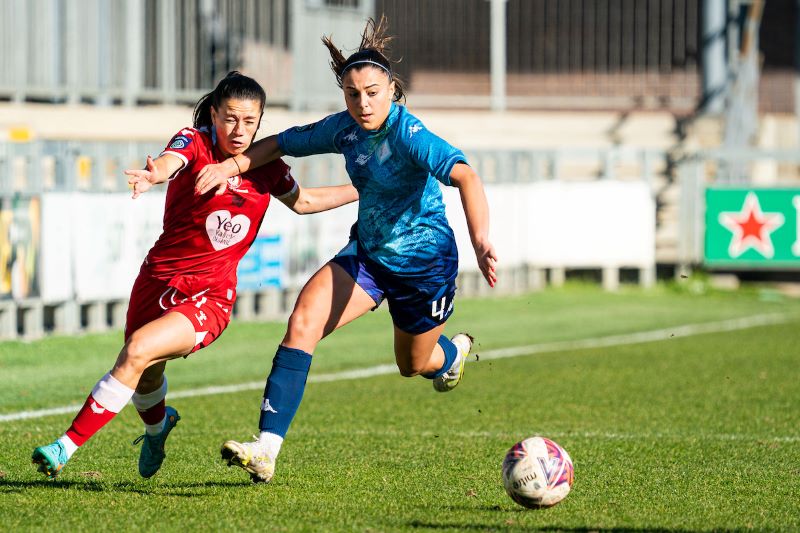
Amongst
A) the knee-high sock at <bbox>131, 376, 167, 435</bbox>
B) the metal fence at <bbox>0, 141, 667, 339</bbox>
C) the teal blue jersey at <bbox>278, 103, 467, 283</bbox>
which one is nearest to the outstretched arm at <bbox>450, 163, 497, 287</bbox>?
the teal blue jersey at <bbox>278, 103, 467, 283</bbox>

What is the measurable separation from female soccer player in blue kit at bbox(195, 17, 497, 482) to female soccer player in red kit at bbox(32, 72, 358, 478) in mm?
156

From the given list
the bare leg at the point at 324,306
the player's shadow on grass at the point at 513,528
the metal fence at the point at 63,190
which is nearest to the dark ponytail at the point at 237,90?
the bare leg at the point at 324,306

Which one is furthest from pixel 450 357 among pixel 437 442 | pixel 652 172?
pixel 652 172

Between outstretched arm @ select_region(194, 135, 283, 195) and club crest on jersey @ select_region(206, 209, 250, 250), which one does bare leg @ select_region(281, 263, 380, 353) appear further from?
outstretched arm @ select_region(194, 135, 283, 195)

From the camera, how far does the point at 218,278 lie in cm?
692

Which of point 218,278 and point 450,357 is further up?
point 218,278

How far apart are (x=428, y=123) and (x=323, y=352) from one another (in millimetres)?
11154

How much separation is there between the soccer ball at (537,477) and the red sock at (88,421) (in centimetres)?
175

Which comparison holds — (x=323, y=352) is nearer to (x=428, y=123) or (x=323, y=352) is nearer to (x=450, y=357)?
(x=450, y=357)

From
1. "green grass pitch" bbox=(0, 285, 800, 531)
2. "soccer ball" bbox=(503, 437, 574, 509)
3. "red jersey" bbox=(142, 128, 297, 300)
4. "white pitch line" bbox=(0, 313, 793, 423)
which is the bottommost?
"white pitch line" bbox=(0, 313, 793, 423)

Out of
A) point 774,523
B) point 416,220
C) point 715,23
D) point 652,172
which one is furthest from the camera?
point 715,23

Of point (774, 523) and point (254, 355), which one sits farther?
point (254, 355)

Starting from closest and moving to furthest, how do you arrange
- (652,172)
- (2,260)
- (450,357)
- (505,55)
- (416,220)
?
(416,220)
(450,357)
(2,260)
(652,172)
(505,55)

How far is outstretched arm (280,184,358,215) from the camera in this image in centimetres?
734
